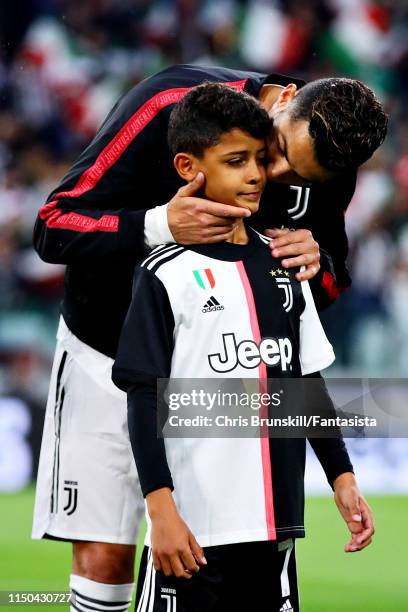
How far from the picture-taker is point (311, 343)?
2.42 meters

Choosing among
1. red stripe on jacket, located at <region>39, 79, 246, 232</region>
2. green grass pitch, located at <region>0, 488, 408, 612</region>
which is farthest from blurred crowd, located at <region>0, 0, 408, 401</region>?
red stripe on jacket, located at <region>39, 79, 246, 232</region>

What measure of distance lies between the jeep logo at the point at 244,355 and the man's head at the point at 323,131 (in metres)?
0.40

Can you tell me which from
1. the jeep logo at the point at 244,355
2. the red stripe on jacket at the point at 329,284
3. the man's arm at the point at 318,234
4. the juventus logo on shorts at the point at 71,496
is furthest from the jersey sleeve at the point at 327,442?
the juventus logo on shorts at the point at 71,496

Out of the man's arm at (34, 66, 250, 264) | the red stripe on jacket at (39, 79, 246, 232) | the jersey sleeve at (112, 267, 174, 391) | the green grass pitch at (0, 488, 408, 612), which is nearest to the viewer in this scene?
the jersey sleeve at (112, 267, 174, 391)

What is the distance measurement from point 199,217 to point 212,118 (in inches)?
9.0

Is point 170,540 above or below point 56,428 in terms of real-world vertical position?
below

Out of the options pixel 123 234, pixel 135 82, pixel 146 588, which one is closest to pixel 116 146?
pixel 123 234

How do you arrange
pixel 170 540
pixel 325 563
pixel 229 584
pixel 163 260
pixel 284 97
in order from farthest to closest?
1. pixel 325 563
2. pixel 284 97
3. pixel 163 260
4. pixel 229 584
5. pixel 170 540

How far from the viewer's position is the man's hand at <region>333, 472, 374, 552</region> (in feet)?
7.59

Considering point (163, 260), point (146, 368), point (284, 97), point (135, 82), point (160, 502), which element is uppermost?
point (135, 82)

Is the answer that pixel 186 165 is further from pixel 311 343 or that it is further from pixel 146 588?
pixel 146 588

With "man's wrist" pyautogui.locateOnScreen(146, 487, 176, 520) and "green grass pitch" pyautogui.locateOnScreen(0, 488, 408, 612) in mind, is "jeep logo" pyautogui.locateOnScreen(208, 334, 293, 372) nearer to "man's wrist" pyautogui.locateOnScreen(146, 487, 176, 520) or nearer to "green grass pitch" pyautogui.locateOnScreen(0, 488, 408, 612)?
"man's wrist" pyautogui.locateOnScreen(146, 487, 176, 520)

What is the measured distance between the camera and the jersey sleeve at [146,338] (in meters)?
2.21

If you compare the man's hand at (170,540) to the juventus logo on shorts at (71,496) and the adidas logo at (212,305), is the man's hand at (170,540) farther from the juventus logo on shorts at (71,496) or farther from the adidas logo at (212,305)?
the juventus logo on shorts at (71,496)
